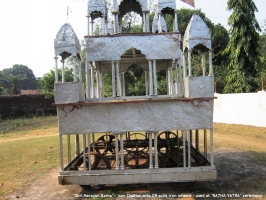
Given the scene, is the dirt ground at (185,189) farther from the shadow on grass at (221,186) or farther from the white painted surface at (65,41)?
the white painted surface at (65,41)

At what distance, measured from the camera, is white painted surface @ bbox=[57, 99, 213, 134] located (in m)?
8.02

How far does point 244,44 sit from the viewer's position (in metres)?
21.6

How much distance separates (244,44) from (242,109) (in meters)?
5.96

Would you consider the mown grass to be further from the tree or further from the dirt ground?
the tree

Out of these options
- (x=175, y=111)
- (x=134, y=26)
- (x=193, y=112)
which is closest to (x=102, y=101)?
(x=175, y=111)

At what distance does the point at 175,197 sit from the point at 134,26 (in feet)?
90.2

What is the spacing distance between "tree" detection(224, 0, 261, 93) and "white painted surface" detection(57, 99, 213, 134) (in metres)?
15.3

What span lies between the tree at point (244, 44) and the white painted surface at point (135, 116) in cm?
1529

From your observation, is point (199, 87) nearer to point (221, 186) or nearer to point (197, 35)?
point (197, 35)

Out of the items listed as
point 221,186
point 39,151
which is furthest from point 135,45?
point 39,151

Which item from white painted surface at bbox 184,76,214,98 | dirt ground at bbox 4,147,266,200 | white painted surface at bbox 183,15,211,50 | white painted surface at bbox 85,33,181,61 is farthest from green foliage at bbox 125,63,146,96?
white painted surface at bbox 184,76,214,98

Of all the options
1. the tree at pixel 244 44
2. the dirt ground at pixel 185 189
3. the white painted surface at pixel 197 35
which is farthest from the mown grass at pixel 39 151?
the white painted surface at pixel 197 35

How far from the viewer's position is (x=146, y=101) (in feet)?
26.0

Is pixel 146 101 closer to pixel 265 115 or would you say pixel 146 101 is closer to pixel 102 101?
pixel 102 101
